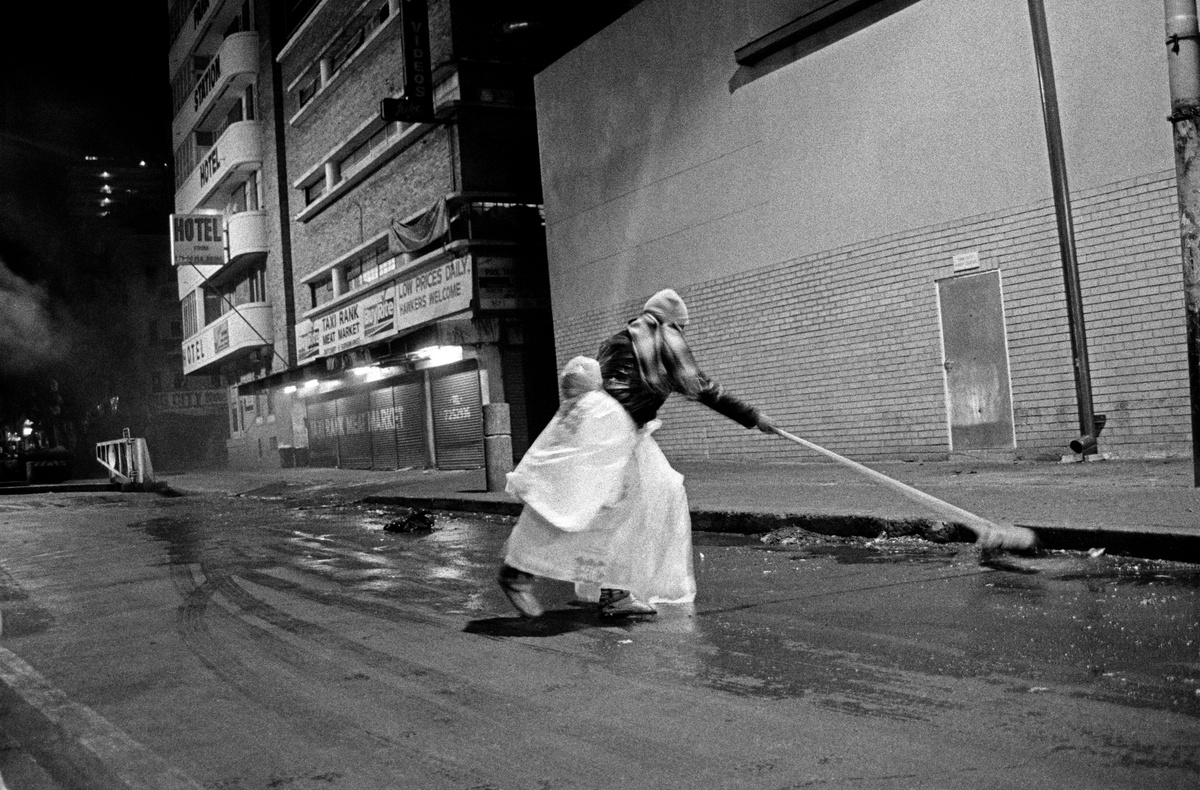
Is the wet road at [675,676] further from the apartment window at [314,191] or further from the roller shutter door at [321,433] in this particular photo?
the apartment window at [314,191]

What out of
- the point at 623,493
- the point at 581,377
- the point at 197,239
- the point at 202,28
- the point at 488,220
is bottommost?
the point at 623,493

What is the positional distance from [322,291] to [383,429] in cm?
745

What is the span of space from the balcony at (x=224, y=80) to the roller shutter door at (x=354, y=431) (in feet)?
42.4

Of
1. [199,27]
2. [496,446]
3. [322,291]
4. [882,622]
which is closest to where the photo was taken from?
[882,622]

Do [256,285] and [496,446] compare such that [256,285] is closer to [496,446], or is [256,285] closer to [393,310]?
[393,310]

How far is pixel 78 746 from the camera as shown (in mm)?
3695

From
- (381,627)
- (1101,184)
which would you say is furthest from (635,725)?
(1101,184)

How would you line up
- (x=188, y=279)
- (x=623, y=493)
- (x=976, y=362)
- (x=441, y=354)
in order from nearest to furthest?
(x=623, y=493) < (x=976, y=362) < (x=441, y=354) < (x=188, y=279)

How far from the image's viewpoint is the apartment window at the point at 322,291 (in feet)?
109

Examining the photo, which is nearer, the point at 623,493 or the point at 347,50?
the point at 623,493

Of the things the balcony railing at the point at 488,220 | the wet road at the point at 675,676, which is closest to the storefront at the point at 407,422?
the balcony railing at the point at 488,220

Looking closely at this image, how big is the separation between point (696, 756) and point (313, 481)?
21802mm

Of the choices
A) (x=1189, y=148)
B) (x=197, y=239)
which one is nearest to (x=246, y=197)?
(x=197, y=239)

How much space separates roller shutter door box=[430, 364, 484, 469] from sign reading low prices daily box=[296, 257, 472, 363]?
4.86 ft
